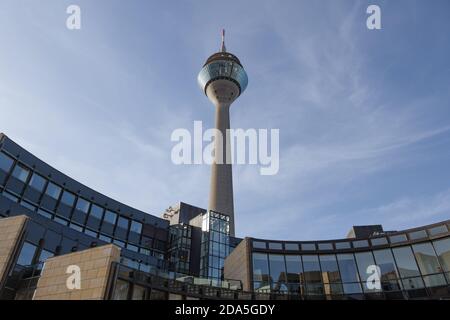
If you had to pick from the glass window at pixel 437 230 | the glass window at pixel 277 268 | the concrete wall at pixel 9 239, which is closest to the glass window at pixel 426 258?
the glass window at pixel 437 230

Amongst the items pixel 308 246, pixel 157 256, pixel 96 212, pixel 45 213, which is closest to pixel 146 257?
pixel 157 256

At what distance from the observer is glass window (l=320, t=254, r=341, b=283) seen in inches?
Result: 1080

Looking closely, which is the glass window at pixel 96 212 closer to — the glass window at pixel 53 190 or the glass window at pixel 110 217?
the glass window at pixel 110 217

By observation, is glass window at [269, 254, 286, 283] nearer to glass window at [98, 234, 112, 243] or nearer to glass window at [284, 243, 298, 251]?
glass window at [284, 243, 298, 251]

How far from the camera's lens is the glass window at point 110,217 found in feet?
139

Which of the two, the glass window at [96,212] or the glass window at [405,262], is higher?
the glass window at [96,212]

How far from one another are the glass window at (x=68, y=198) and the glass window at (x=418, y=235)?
107 feet

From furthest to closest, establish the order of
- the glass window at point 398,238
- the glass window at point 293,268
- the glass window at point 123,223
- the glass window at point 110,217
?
the glass window at point 123,223 → the glass window at point 110,217 → the glass window at point 293,268 → the glass window at point 398,238

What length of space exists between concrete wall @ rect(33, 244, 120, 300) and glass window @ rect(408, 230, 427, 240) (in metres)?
21.3

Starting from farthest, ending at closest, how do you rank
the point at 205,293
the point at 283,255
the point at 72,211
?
1. the point at 72,211
2. the point at 283,255
3. the point at 205,293
